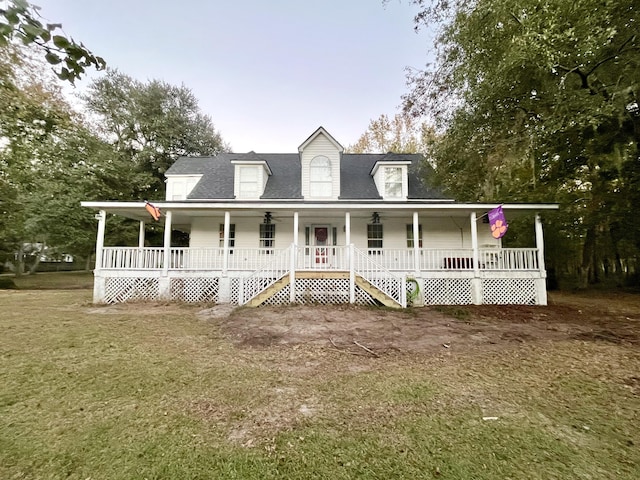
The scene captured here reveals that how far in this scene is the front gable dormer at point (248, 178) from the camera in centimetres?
1333

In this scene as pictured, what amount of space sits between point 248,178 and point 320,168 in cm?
332

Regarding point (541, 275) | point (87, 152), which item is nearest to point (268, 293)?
point (541, 275)

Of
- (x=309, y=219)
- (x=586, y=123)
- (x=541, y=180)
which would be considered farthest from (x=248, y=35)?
(x=541, y=180)

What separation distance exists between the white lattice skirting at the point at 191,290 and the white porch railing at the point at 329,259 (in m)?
0.47

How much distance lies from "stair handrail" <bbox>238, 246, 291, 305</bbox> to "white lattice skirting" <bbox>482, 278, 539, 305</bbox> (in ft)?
24.2

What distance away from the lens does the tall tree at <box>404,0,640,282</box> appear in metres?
7.02

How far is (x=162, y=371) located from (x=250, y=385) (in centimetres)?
152

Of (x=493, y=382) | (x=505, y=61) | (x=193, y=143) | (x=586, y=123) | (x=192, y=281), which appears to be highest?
(x=193, y=143)

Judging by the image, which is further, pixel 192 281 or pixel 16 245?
pixel 16 245

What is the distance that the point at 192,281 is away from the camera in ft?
36.6

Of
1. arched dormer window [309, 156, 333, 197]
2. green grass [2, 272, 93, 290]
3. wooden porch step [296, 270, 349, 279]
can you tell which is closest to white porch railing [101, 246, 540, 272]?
wooden porch step [296, 270, 349, 279]

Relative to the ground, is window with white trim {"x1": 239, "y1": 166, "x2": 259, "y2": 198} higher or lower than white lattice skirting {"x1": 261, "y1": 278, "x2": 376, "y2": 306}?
higher

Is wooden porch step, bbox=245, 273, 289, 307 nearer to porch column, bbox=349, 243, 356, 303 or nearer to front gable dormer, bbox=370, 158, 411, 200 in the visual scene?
porch column, bbox=349, 243, 356, 303

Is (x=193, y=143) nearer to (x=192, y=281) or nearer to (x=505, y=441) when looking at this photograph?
(x=192, y=281)
